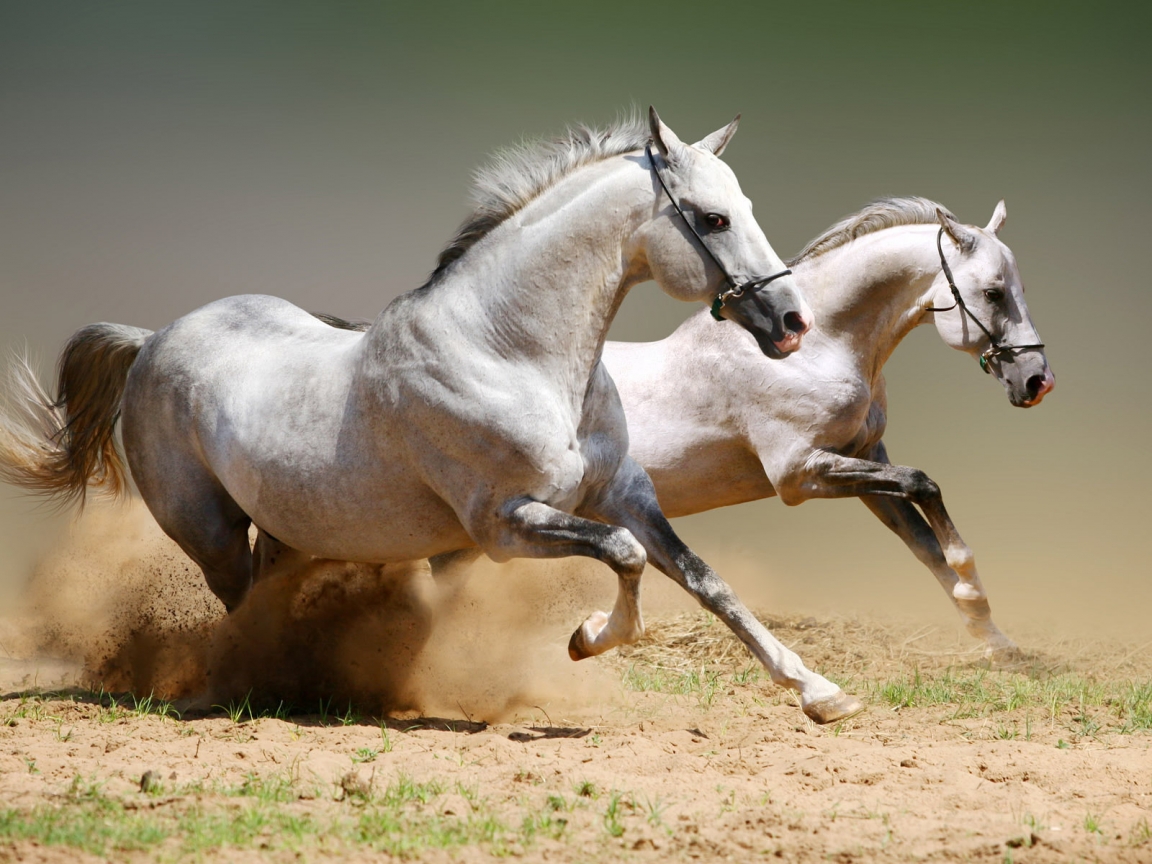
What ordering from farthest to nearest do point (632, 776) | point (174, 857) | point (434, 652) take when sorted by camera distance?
point (434, 652) → point (632, 776) → point (174, 857)

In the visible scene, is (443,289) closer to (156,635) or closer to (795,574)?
(156,635)

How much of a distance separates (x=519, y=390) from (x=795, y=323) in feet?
2.87

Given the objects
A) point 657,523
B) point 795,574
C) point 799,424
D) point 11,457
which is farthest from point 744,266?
point 795,574

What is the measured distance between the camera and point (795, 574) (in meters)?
8.35

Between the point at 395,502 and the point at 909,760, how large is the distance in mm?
1806

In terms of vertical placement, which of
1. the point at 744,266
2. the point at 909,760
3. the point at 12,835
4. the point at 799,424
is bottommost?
the point at 12,835

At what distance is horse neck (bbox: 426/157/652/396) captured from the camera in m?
3.77

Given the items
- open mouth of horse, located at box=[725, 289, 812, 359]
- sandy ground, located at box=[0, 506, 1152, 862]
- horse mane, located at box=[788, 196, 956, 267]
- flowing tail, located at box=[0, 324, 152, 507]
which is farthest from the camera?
horse mane, located at box=[788, 196, 956, 267]

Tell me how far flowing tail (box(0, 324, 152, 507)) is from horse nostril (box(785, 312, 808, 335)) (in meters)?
2.85

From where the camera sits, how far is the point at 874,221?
5.53 meters

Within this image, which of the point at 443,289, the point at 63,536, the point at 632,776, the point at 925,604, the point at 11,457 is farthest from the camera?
the point at 925,604

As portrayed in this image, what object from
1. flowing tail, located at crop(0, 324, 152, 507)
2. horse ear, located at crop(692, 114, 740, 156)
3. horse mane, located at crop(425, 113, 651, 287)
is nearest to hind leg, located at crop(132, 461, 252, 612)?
flowing tail, located at crop(0, 324, 152, 507)

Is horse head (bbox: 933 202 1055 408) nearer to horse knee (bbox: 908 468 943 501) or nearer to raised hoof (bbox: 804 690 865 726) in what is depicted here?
horse knee (bbox: 908 468 943 501)

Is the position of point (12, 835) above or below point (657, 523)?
below
